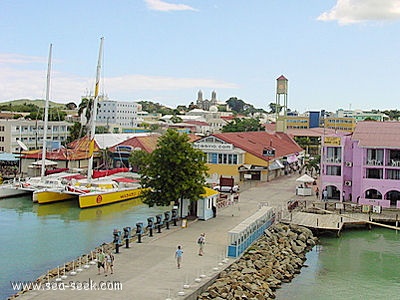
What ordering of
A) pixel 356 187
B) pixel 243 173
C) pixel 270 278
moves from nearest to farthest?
1. pixel 270 278
2. pixel 356 187
3. pixel 243 173

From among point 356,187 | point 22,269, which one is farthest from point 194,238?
point 356,187

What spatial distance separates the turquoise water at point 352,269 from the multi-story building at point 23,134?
43339mm

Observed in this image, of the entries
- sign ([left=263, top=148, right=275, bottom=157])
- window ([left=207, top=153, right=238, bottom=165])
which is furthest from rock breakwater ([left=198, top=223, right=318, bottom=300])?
sign ([left=263, top=148, right=275, bottom=157])

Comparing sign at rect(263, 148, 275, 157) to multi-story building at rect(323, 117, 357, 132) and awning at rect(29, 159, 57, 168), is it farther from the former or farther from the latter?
multi-story building at rect(323, 117, 357, 132)

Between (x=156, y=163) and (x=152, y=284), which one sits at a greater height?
(x=156, y=163)

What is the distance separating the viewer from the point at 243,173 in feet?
181

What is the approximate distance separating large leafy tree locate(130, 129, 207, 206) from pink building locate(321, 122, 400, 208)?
522 inches

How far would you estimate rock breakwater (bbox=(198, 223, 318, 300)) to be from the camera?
21.0 m

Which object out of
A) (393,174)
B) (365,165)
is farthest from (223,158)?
(393,174)

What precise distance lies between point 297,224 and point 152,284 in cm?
1593

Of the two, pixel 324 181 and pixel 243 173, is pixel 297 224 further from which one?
pixel 243 173

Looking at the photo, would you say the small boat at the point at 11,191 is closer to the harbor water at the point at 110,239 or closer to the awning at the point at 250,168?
the harbor water at the point at 110,239

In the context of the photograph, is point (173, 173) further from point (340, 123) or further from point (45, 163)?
point (340, 123)

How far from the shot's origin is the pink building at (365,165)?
40594 mm
